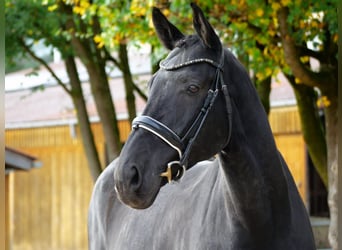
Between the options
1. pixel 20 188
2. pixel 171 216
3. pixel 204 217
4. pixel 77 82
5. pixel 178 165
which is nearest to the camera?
pixel 178 165

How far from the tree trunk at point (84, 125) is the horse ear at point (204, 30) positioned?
903cm

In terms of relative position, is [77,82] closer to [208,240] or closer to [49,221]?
[208,240]

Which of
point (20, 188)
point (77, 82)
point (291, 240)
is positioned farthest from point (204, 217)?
point (20, 188)

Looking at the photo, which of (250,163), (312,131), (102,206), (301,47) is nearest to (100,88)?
(312,131)

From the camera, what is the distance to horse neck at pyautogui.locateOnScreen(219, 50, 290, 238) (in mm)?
3611

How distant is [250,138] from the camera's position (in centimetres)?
367

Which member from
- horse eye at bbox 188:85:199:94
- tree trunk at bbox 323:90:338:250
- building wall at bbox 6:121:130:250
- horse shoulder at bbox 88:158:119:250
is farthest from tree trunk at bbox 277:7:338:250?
building wall at bbox 6:121:130:250

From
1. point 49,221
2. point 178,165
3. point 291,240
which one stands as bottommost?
point 49,221

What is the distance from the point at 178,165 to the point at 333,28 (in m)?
5.50

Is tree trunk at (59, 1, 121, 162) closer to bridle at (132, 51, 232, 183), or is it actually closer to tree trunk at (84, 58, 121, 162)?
tree trunk at (84, 58, 121, 162)

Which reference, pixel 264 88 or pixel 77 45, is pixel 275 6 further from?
pixel 77 45

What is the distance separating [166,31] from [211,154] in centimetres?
73

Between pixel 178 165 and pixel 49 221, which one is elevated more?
pixel 178 165

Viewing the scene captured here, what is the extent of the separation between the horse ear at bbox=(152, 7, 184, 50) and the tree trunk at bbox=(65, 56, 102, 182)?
28.8ft
